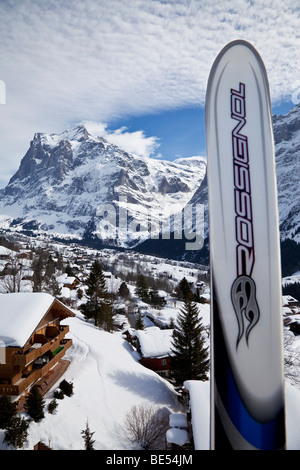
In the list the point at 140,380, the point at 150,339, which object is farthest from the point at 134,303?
the point at 140,380

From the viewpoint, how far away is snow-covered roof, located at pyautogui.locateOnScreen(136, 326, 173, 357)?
23.6 meters

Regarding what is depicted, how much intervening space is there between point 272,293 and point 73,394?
11.9 meters

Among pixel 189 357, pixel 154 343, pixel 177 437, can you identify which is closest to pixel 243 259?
pixel 177 437

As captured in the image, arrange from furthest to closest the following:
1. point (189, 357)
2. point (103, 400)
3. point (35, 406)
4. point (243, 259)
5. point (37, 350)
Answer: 1. point (189, 357)
2. point (103, 400)
3. point (37, 350)
4. point (35, 406)
5. point (243, 259)

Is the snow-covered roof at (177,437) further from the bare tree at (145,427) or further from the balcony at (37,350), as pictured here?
the balcony at (37,350)

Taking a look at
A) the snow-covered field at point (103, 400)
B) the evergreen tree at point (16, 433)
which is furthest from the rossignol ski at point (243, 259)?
the evergreen tree at point (16, 433)

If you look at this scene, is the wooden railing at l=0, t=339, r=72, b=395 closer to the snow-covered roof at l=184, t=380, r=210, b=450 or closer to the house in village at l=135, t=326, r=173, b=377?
the snow-covered roof at l=184, t=380, r=210, b=450

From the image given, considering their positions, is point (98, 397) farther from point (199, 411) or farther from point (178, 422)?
point (199, 411)

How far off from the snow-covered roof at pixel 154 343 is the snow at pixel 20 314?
478 inches

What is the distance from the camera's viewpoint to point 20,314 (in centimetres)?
1262

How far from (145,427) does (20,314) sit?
24.9 feet

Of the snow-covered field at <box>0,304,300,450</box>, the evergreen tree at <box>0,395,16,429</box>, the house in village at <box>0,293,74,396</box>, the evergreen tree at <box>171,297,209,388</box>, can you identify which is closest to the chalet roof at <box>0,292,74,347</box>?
the house in village at <box>0,293,74,396</box>

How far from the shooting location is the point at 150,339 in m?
25.2
